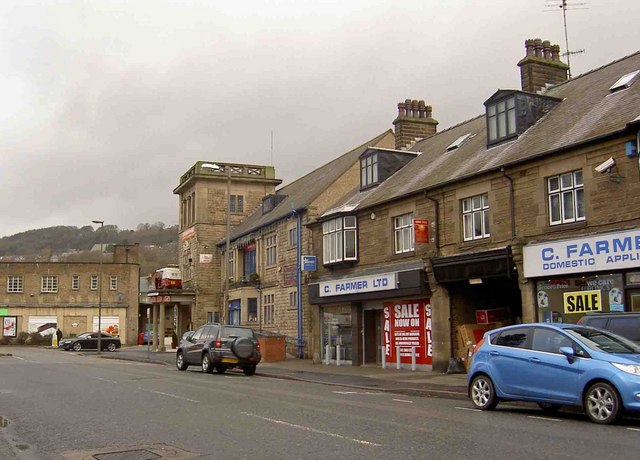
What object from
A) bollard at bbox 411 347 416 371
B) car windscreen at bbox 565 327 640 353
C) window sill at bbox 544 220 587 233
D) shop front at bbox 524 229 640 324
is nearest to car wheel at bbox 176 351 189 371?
bollard at bbox 411 347 416 371

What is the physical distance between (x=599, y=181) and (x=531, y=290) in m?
3.61

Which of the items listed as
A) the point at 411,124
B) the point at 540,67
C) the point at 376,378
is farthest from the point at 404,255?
the point at 411,124

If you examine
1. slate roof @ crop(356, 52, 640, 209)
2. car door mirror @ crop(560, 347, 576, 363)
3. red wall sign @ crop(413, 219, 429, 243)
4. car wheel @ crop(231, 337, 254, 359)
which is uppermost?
slate roof @ crop(356, 52, 640, 209)

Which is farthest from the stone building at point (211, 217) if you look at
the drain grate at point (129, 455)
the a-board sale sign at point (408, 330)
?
the drain grate at point (129, 455)

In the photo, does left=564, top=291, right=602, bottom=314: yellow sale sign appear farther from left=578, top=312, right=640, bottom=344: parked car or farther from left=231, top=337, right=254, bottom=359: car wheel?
left=231, top=337, right=254, bottom=359: car wheel

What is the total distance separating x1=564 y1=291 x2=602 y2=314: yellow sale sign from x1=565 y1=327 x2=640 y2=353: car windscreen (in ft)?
19.3

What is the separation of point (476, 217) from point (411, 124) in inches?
513

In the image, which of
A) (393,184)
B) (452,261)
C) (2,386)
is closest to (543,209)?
(452,261)

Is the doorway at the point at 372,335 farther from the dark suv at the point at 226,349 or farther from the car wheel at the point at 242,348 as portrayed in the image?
the car wheel at the point at 242,348

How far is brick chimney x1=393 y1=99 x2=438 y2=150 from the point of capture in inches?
1342

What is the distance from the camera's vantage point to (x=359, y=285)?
26688mm

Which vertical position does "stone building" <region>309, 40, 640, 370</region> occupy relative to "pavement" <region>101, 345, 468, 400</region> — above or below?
above

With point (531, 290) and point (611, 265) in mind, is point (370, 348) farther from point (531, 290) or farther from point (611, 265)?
point (611, 265)

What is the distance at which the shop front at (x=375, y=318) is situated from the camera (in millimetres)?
24250
